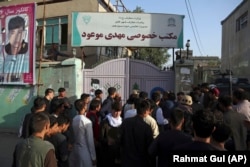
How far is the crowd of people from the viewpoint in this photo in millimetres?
3693

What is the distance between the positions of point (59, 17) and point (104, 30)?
17.9 feet

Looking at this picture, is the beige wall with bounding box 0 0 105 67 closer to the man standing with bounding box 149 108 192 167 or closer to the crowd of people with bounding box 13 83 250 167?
the crowd of people with bounding box 13 83 250 167

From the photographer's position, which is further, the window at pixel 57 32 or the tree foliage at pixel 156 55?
the tree foliage at pixel 156 55

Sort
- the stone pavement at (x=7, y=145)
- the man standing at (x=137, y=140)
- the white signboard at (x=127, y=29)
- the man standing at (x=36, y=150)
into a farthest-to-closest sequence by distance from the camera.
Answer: the white signboard at (x=127, y=29) < the stone pavement at (x=7, y=145) < the man standing at (x=137, y=140) < the man standing at (x=36, y=150)

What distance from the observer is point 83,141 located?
240 inches

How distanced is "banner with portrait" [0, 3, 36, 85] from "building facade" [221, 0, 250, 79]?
1205 centimetres

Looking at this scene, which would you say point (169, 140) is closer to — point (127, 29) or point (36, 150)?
point (36, 150)

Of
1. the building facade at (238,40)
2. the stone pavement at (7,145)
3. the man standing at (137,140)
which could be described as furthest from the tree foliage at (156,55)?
the man standing at (137,140)

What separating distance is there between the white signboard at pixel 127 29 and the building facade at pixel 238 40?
8.79 meters

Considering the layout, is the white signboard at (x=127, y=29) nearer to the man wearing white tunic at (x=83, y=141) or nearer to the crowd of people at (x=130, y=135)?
the crowd of people at (x=130, y=135)

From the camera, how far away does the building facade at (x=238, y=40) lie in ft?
72.6

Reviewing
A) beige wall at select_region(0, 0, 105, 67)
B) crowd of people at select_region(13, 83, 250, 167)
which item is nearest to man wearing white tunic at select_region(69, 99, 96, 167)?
crowd of people at select_region(13, 83, 250, 167)

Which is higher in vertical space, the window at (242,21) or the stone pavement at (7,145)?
the window at (242,21)

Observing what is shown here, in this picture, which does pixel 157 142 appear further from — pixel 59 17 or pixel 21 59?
pixel 59 17
